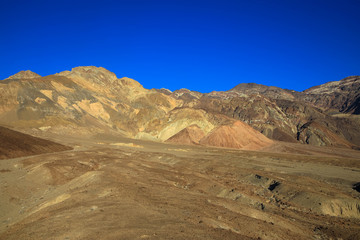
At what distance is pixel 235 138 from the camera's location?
83.5 metres

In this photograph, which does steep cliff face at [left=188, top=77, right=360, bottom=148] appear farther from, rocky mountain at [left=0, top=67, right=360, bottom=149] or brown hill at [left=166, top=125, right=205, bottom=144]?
brown hill at [left=166, top=125, right=205, bottom=144]

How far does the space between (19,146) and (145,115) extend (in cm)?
6200

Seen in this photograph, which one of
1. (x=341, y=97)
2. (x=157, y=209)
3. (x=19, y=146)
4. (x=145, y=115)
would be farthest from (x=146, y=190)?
(x=341, y=97)

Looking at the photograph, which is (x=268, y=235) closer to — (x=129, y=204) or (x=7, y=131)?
(x=129, y=204)

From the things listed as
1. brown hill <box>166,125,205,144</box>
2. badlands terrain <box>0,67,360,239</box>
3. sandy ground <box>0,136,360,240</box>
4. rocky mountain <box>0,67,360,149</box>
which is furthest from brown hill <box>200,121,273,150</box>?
sandy ground <box>0,136,360,240</box>

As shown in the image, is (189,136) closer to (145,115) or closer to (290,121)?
(145,115)

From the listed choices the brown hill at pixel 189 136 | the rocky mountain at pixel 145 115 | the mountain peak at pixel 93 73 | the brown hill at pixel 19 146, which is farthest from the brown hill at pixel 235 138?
the mountain peak at pixel 93 73

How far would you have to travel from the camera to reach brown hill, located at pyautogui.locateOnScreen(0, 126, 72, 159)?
34594mm

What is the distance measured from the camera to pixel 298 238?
12.0 m

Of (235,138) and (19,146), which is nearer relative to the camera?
(19,146)

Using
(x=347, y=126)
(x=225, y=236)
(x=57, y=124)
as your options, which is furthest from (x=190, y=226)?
(x=347, y=126)

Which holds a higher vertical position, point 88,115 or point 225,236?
point 88,115

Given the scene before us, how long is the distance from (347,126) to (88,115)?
4031 inches

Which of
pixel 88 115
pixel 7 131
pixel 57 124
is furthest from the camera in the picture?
pixel 88 115
